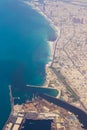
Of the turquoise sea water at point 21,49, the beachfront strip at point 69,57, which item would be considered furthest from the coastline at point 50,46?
the turquoise sea water at point 21,49

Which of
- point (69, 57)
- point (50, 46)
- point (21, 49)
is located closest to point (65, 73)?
point (69, 57)

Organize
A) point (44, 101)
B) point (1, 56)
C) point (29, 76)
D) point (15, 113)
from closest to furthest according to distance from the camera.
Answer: point (15, 113), point (44, 101), point (29, 76), point (1, 56)

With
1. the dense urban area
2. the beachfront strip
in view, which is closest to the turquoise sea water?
the dense urban area

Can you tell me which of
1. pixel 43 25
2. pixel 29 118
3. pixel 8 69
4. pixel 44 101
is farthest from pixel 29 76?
pixel 43 25

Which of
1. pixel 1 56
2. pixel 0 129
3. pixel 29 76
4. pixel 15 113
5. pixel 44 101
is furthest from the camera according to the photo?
pixel 1 56

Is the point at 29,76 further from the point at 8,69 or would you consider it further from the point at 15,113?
the point at 15,113

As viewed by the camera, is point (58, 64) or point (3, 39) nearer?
point (58, 64)

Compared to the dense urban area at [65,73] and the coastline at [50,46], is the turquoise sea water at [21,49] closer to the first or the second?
the coastline at [50,46]
